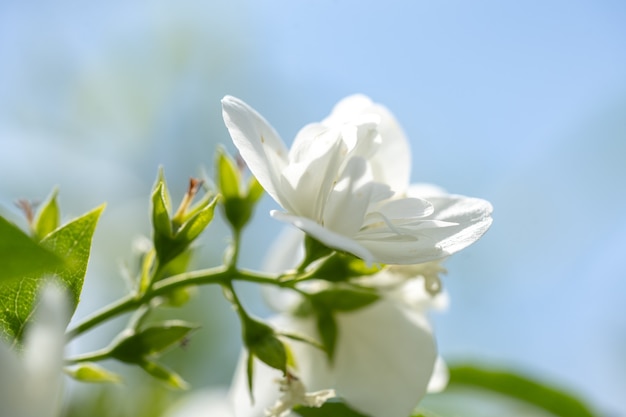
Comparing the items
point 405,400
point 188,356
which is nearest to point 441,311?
point 405,400

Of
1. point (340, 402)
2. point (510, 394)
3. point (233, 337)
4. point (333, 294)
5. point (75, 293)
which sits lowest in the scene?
point (233, 337)

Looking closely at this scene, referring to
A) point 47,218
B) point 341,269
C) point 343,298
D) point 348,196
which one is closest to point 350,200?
point 348,196

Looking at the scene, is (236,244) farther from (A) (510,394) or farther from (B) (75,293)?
(A) (510,394)

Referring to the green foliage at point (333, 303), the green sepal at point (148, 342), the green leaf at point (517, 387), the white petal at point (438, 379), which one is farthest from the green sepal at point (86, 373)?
the green leaf at point (517, 387)

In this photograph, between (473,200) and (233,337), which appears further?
(233,337)

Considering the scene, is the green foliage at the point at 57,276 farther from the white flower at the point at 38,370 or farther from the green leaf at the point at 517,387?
the green leaf at the point at 517,387

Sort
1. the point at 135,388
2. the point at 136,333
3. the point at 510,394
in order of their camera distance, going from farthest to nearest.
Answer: the point at 135,388, the point at 510,394, the point at 136,333

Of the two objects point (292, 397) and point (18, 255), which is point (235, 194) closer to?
point (292, 397)

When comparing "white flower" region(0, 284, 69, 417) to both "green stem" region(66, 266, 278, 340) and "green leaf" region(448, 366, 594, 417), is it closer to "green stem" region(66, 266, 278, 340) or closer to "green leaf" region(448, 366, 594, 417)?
"green stem" region(66, 266, 278, 340)
